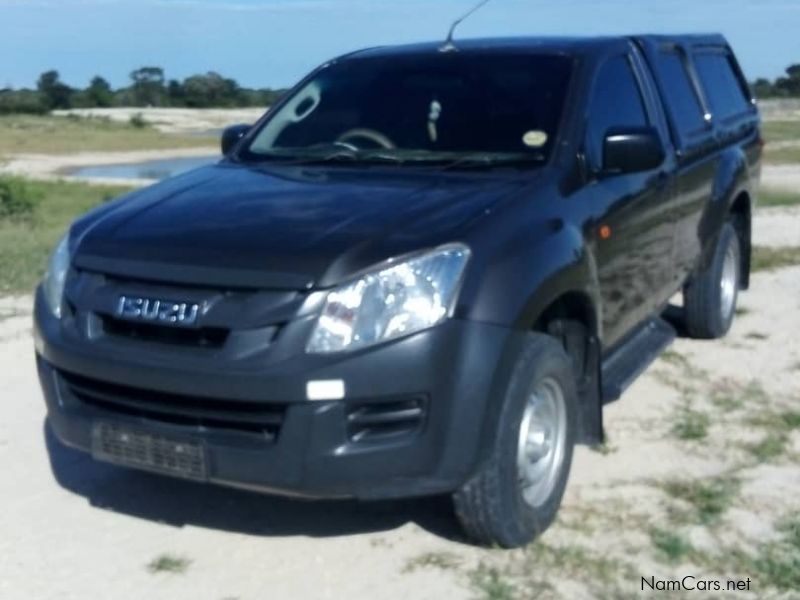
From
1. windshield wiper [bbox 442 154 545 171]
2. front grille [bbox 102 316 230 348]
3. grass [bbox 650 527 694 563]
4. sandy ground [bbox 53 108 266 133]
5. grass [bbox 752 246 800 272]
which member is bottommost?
sandy ground [bbox 53 108 266 133]

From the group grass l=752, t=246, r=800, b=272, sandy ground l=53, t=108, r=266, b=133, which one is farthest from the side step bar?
sandy ground l=53, t=108, r=266, b=133

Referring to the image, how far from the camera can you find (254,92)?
313 ft

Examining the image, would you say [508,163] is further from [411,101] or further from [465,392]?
[465,392]

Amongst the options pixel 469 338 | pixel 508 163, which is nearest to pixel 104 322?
pixel 469 338

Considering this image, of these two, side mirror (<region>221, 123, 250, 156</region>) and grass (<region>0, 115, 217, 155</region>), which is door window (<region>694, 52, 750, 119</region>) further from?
grass (<region>0, 115, 217, 155</region>)

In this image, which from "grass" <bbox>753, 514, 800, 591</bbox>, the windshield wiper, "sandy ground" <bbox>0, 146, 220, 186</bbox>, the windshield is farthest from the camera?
"sandy ground" <bbox>0, 146, 220, 186</bbox>

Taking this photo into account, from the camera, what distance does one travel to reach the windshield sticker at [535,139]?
17.4ft

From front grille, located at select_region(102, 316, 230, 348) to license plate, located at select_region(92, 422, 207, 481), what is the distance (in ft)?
1.04

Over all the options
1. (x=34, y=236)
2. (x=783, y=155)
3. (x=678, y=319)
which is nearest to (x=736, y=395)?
(x=678, y=319)

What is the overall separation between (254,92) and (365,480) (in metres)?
93.1

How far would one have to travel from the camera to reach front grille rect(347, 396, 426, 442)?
417 centimetres

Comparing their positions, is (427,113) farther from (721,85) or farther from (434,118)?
(721,85)

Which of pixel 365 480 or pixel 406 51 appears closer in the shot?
pixel 365 480

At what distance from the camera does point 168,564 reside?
4.63 meters
